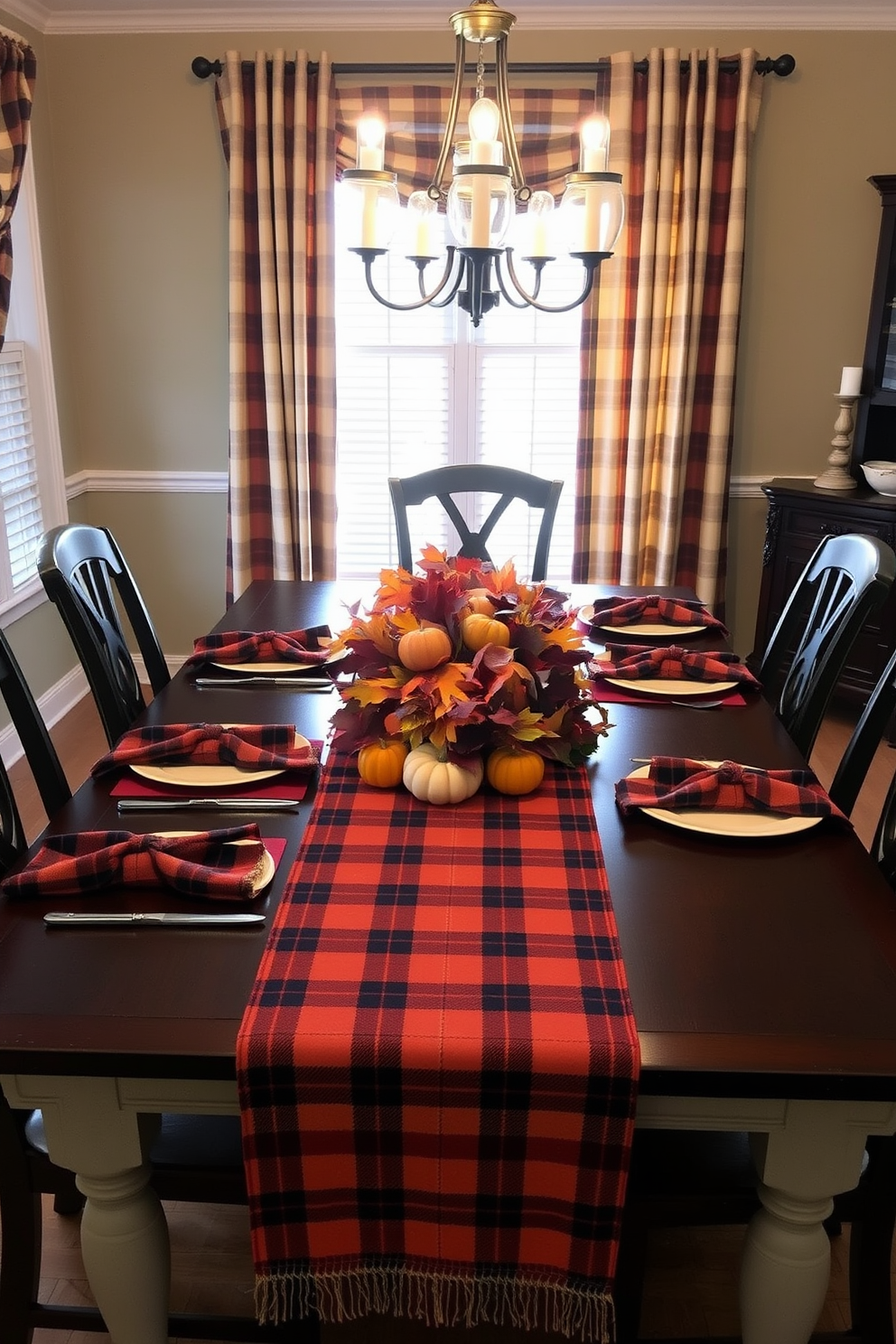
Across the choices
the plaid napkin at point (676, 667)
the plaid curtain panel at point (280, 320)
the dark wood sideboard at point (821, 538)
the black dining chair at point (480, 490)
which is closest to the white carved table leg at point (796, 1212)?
the plaid napkin at point (676, 667)

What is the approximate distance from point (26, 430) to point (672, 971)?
125 inches

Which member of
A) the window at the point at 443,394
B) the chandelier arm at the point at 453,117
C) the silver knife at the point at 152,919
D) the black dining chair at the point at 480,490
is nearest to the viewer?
the silver knife at the point at 152,919

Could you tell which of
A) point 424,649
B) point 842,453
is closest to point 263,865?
point 424,649

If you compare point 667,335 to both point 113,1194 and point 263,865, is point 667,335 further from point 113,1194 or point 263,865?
point 113,1194

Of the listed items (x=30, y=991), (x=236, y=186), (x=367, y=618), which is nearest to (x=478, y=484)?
(x=367, y=618)

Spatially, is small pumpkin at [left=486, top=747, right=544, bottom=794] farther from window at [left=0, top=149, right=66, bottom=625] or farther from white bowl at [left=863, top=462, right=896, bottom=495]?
white bowl at [left=863, top=462, right=896, bottom=495]

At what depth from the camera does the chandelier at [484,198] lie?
167 centimetres

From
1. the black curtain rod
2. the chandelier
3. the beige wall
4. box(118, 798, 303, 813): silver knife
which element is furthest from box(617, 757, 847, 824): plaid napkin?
the black curtain rod

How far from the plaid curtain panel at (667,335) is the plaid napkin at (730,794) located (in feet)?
7.71

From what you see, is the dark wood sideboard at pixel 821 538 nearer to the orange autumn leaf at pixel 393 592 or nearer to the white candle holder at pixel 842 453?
the white candle holder at pixel 842 453

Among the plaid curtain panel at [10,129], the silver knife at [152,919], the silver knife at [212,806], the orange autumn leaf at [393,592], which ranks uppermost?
the plaid curtain panel at [10,129]

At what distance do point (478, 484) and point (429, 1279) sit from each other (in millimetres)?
2050

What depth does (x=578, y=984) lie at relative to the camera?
3.70ft

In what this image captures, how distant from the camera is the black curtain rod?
11.2 ft
